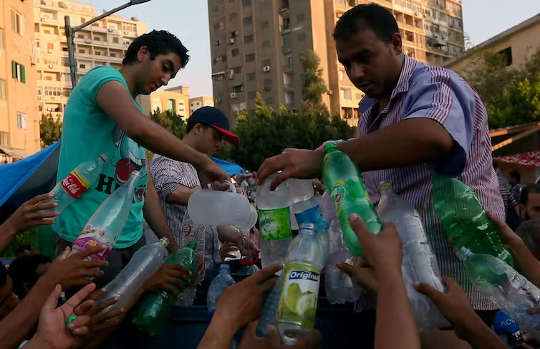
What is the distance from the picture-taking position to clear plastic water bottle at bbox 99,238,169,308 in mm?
2660

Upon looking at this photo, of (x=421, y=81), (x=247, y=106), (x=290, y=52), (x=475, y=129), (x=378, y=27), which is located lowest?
(x=475, y=129)

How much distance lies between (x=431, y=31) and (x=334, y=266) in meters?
85.3

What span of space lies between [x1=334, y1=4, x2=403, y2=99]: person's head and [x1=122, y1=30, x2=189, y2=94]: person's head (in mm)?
1298

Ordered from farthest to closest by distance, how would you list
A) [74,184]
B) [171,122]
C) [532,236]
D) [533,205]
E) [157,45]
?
[171,122]
[533,205]
[532,236]
[157,45]
[74,184]

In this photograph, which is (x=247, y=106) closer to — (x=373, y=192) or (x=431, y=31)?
(x=431, y=31)

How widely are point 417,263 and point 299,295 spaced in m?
0.48

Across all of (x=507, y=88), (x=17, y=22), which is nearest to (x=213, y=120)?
(x=507, y=88)

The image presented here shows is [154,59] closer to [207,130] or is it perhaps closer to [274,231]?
[207,130]

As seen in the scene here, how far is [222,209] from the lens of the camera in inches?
130

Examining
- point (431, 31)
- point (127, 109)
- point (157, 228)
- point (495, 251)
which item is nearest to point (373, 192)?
point (495, 251)

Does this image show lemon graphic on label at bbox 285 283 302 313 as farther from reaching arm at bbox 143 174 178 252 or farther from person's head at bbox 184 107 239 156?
person's head at bbox 184 107 239 156

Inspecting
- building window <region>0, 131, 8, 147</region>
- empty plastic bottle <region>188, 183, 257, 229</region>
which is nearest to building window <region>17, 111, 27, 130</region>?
building window <region>0, 131, 8, 147</region>

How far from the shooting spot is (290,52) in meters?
64.9

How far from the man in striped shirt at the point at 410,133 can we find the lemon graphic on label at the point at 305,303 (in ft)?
1.65
